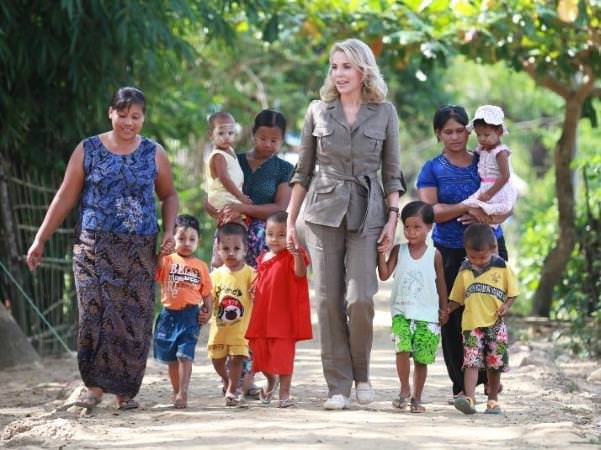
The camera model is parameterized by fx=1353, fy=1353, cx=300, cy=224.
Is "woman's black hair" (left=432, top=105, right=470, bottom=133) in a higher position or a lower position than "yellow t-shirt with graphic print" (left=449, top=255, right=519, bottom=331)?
higher

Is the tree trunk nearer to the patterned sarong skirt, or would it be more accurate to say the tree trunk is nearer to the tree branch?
the tree branch

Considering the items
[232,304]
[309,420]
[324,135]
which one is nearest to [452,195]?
[324,135]

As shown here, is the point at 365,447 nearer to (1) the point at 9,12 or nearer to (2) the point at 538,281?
(1) the point at 9,12

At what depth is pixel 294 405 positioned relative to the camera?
24.0 feet

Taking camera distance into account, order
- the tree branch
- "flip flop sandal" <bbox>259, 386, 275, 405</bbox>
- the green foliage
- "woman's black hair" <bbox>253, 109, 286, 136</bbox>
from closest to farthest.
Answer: "flip flop sandal" <bbox>259, 386, 275, 405</bbox> < "woman's black hair" <bbox>253, 109, 286, 136</bbox> < the green foliage < the tree branch

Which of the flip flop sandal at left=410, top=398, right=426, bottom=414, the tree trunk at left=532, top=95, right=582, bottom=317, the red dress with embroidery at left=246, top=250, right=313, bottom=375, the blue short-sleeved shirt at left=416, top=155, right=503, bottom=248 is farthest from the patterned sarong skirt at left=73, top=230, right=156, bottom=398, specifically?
the tree trunk at left=532, top=95, right=582, bottom=317

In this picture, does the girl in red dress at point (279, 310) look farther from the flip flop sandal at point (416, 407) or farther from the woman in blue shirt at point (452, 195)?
the woman in blue shirt at point (452, 195)

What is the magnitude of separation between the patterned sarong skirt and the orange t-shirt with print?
10 cm

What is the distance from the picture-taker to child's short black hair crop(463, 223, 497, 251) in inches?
281

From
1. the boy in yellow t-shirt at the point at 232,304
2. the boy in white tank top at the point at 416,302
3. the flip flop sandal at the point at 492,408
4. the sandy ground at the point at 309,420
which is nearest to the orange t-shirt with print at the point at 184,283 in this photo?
the boy in yellow t-shirt at the point at 232,304

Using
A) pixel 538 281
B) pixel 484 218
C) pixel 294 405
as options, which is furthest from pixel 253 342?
pixel 538 281

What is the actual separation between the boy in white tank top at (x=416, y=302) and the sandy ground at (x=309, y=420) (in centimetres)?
25

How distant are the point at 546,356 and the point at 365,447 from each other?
5362 millimetres

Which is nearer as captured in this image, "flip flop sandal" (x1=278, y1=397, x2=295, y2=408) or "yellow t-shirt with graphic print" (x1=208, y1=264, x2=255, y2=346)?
"flip flop sandal" (x1=278, y1=397, x2=295, y2=408)
